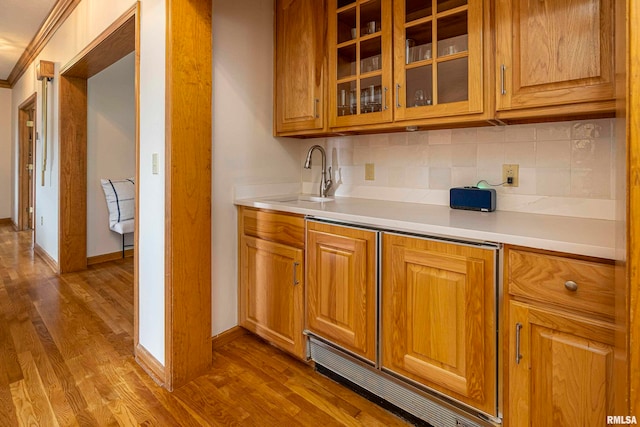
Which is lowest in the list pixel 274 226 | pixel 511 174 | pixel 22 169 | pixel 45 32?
pixel 274 226

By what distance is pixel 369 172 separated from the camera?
223 centimetres

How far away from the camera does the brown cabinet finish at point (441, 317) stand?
47.9 inches

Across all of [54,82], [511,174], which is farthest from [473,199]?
[54,82]

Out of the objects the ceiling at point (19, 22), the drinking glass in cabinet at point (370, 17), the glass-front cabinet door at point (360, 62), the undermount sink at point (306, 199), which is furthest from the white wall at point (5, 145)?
the drinking glass in cabinet at point (370, 17)

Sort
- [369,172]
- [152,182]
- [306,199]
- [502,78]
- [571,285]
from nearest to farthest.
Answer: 1. [571,285]
2. [502,78]
3. [152,182]
4. [369,172]
5. [306,199]

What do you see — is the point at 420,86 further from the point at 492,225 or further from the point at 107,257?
the point at 107,257

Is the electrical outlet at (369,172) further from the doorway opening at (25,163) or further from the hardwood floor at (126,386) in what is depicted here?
the doorway opening at (25,163)

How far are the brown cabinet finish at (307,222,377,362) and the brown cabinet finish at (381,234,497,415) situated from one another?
77mm

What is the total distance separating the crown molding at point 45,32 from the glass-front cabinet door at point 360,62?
234cm

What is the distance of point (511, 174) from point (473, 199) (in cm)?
21

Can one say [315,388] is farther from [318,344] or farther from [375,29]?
[375,29]

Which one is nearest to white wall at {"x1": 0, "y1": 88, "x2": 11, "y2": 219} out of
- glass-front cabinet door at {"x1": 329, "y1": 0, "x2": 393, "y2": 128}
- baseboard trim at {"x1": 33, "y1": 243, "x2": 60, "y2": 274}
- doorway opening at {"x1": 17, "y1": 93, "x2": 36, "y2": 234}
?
doorway opening at {"x1": 17, "y1": 93, "x2": 36, "y2": 234}

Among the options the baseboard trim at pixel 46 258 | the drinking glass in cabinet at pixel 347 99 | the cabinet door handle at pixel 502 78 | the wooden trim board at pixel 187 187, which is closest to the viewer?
the cabinet door handle at pixel 502 78

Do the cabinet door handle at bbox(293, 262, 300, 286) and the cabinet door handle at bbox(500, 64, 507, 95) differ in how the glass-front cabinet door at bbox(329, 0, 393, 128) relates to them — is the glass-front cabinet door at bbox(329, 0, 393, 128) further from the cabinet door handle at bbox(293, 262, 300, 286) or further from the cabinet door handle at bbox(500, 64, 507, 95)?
the cabinet door handle at bbox(293, 262, 300, 286)
